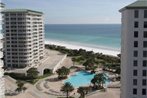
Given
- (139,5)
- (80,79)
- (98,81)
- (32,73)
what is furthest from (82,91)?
(139,5)

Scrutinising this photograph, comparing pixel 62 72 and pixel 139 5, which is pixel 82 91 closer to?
pixel 62 72

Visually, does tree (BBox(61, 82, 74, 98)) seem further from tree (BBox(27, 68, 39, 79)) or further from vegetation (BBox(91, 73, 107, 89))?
tree (BBox(27, 68, 39, 79))

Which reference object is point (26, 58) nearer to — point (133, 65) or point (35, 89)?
point (35, 89)

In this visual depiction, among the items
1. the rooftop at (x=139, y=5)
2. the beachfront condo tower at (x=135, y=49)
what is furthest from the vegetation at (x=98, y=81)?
the rooftop at (x=139, y=5)

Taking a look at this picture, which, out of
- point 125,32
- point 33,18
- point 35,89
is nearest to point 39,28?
point 33,18

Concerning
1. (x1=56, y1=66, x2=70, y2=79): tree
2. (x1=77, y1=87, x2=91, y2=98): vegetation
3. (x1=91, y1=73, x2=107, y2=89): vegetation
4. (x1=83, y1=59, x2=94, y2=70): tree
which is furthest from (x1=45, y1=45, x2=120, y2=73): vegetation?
(x1=77, y1=87, x2=91, y2=98): vegetation

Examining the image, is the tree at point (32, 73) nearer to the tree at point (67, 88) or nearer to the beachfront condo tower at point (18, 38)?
the beachfront condo tower at point (18, 38)

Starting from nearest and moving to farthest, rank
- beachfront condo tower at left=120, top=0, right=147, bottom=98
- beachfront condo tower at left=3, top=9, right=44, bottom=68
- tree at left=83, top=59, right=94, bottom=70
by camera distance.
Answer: beachfront condo tower at left=120, top=0, right=147, bottom=98
beachfront condo tower at left=3, top=9, right=44, bottom=68
tree at left=83, top=59, right=94, bottom=70
